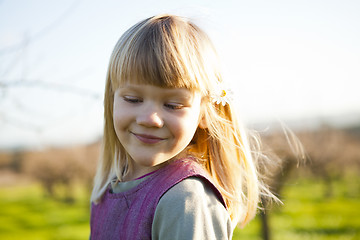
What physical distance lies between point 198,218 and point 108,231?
59cm

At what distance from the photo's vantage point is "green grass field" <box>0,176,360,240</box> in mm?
9719

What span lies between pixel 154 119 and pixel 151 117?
14mm

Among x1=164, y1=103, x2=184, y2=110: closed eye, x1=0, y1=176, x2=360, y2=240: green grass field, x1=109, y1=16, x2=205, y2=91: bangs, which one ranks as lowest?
x1=0, y1=176, x2=360, y2=240: green grass field

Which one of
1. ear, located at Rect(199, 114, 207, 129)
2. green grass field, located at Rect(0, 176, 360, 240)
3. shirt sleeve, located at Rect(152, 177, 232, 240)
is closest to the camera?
shirt sleeve, located at Rect(152, 177, 232, 240)

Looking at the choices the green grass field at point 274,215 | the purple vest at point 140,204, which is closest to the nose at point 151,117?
the purple vest at point 140,204

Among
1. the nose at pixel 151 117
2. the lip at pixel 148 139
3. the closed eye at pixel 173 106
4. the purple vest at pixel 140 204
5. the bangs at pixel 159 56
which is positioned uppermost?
the bangs at pixel 159 56

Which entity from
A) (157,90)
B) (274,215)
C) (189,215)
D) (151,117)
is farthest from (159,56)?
(274,215)

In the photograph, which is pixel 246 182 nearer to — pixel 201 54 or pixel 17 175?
pixel 201 54

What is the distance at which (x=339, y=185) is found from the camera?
14.9 m

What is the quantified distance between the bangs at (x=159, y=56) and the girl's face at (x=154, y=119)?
0.04 meters

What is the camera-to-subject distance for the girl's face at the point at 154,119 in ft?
4.44

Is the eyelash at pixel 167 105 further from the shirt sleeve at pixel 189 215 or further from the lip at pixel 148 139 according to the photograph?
the shirt sleeve at pixel 189 215

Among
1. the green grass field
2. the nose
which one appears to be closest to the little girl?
the nose

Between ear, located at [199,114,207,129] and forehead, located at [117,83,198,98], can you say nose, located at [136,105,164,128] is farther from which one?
ear, located at [199,114,207,129]
